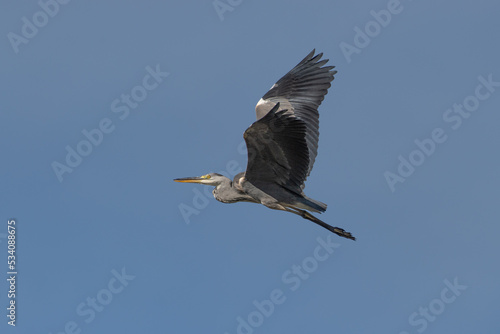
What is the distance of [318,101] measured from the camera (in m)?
14.3

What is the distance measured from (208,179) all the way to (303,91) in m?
1.98

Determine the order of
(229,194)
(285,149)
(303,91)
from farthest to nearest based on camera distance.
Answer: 1. (303,91)
2. (229,194)
3. (285,149)

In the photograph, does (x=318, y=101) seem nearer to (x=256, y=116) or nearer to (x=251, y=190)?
(x=256, y=116)

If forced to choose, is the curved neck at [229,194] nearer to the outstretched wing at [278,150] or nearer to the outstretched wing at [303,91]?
the outstretched wing at [278,150]

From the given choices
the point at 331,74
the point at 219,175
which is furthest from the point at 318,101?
the point at 219,175

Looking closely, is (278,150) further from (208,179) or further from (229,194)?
(208,179)

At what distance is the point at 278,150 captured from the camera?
12.3m

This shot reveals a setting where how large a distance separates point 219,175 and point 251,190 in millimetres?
942

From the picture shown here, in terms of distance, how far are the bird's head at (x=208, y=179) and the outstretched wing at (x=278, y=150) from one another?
0.90 metres

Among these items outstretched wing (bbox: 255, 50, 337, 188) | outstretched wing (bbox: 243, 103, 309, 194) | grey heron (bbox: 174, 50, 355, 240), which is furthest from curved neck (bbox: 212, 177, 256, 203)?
outstretched wing (bbox: 255, 50, 337, 188)

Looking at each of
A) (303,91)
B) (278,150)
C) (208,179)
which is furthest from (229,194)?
(303,91)

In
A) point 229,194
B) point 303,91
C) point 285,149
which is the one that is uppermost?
point 303,91

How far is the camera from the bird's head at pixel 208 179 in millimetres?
13736

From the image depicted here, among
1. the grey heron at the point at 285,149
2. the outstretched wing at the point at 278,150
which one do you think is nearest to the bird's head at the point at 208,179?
the grey heron at the point at 285,149
